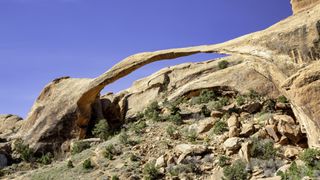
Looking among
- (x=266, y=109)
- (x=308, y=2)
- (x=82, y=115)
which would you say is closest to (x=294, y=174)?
(x=308, y=2)

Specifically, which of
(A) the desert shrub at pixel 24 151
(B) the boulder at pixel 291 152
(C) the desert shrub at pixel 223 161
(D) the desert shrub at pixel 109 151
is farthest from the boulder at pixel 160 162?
(A) the desert shrub at pixel 24 151

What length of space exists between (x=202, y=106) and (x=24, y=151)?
11372 mm

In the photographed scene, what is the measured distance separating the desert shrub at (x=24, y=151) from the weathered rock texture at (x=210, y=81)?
613 millimetres

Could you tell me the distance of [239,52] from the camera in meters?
15.9

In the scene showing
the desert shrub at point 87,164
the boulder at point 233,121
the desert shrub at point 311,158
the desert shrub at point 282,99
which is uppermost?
the desert shrub at point 282,99

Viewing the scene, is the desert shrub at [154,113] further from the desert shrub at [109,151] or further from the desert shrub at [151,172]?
the desert shrub at [151,172]

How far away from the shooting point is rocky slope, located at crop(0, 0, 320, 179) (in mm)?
13977

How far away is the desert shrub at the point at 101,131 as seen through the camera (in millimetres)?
26611

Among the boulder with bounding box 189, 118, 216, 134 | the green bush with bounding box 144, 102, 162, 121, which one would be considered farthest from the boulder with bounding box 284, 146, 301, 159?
the green bush with bounding box 144, 102, 162, 121

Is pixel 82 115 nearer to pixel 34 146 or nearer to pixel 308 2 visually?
pixel 34 146

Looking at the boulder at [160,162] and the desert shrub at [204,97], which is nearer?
the boulder at [160,162]

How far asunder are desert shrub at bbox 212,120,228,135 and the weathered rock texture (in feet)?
10.8

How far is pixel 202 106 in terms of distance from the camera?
2619 centimetres

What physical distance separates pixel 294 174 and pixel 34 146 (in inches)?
671
